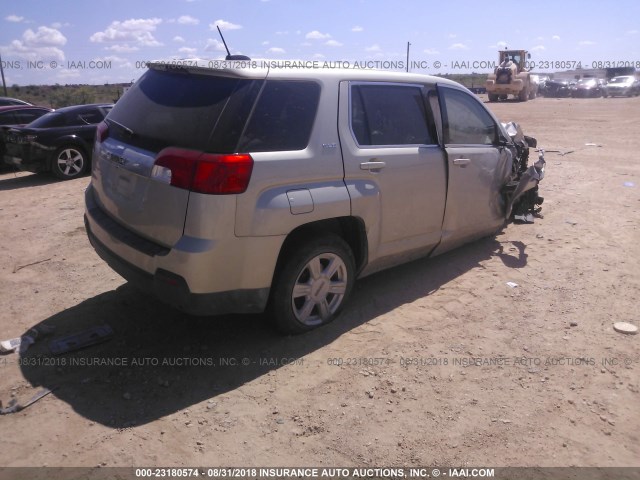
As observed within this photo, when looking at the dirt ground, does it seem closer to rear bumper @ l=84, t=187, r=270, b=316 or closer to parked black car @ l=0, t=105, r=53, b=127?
rear bumper @ l=84, t=187, r=270, b=316

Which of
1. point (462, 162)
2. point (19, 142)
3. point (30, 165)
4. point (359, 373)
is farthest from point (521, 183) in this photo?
point (19, 142)

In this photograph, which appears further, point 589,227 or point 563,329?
point 589,227

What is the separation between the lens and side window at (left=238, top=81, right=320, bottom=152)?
3322mm

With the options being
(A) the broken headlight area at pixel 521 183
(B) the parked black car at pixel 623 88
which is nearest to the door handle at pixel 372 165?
(A) the broken headlight area at pixel 521 183

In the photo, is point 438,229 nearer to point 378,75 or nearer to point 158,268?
point 378,75

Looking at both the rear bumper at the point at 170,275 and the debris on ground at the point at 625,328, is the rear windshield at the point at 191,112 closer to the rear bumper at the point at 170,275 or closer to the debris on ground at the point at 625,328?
the rear bumper at the point at 170,275

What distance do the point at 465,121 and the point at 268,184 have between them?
252 cm

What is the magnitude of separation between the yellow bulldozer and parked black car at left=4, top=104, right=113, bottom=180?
1105 inches

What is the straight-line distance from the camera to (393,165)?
13.6ft

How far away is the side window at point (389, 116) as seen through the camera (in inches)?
156

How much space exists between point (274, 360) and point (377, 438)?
3.22 feet

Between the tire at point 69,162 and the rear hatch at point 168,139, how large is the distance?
7.17 metres

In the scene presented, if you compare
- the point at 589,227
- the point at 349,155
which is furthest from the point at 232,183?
the point at 589,227

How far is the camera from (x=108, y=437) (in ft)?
9.45
